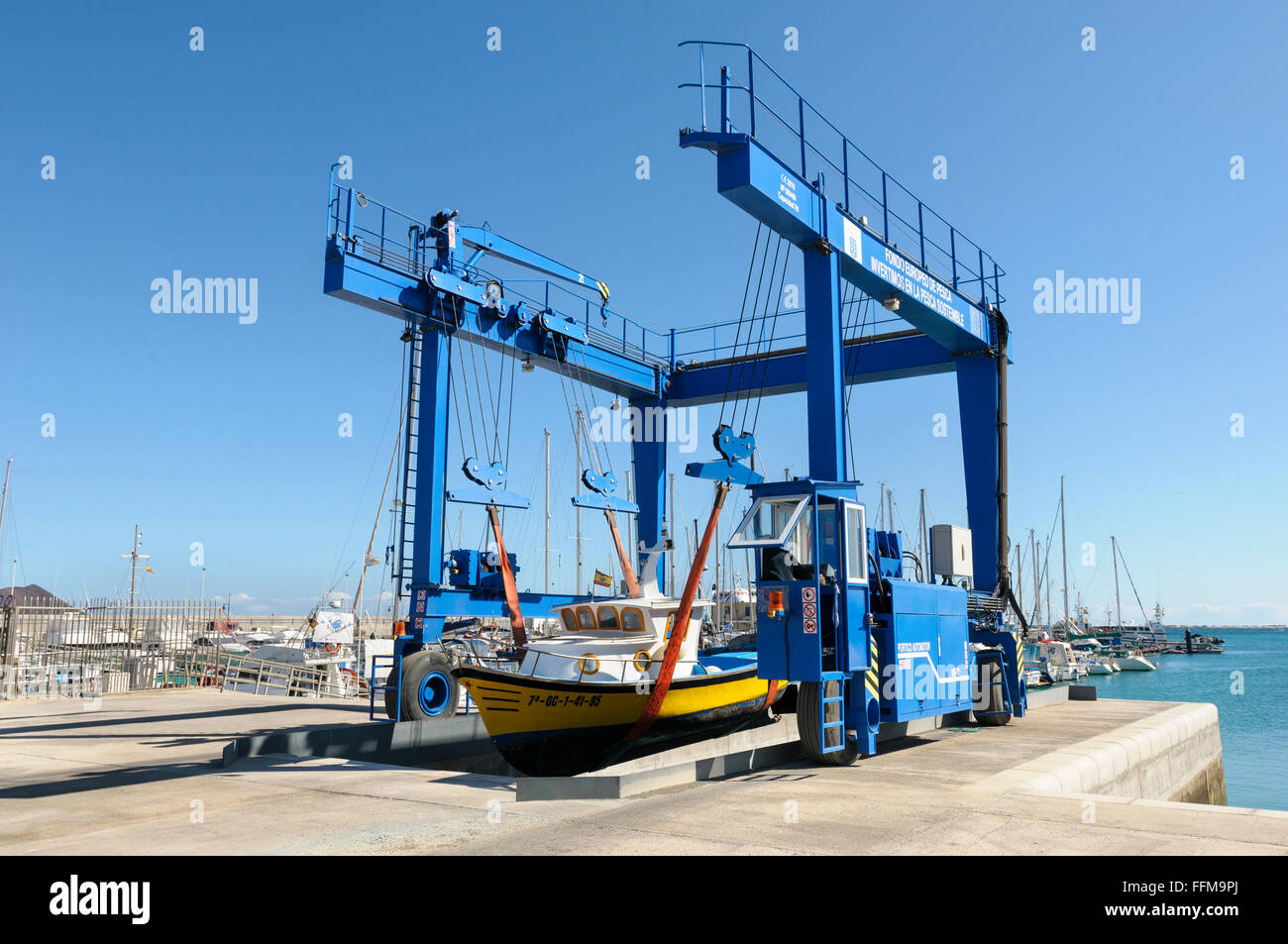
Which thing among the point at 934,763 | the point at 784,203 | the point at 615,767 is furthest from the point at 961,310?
the point at 615,767

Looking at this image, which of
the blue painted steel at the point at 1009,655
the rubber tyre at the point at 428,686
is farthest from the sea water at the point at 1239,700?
the rubber tyre at the point at 428,686

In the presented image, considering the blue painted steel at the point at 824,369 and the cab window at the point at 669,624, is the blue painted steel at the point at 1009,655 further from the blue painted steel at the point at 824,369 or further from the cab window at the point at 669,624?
the cab window at the point at 669,624

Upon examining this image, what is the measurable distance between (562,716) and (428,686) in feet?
14.3

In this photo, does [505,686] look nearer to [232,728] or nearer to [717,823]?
[717,823]

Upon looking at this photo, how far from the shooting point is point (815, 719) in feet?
38.6

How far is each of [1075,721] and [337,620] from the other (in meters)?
39.5

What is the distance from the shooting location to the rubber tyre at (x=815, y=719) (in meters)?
11.8

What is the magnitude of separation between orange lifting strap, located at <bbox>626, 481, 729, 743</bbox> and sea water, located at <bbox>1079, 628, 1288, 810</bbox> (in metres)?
17.4

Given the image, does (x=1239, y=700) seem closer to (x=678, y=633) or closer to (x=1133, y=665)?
(x=1133, y=665)

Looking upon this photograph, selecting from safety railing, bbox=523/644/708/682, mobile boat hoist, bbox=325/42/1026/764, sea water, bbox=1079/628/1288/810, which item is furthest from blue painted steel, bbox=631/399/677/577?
sea water, bbox=1079/628/1288/810

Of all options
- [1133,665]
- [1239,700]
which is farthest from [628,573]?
[1133,665]

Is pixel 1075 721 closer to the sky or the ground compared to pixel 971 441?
closer to the ground

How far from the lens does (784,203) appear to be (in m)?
13.4
